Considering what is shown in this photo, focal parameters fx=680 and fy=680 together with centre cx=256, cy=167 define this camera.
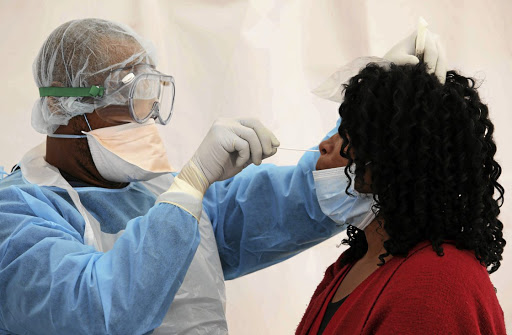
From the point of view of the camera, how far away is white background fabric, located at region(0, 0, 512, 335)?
260 centimetres

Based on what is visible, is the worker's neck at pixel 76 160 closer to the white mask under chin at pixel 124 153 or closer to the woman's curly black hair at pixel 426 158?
the white mask under chin at pixel 124 153

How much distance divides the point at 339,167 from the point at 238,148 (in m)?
0.25

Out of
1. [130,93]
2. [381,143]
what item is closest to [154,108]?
[130,93]

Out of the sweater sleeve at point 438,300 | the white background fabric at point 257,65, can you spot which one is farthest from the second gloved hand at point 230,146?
the white background fabric at point 257,65

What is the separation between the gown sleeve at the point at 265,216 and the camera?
1.76 m

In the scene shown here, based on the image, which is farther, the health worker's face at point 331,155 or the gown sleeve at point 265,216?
the gown sleeve at point 265,216

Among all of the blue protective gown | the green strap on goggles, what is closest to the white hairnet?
the green strap on goggles

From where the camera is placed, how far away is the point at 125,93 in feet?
5.57

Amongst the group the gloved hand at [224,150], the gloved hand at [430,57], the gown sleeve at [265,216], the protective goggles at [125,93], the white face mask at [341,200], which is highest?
the gloved hand at [430,57]

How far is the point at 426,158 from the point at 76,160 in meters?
0.91

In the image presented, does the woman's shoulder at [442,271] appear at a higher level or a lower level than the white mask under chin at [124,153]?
lower

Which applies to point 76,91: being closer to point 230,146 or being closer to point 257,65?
point 230,146

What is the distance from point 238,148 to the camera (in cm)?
161

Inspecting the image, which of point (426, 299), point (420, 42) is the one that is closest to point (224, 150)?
point (420, 42)
